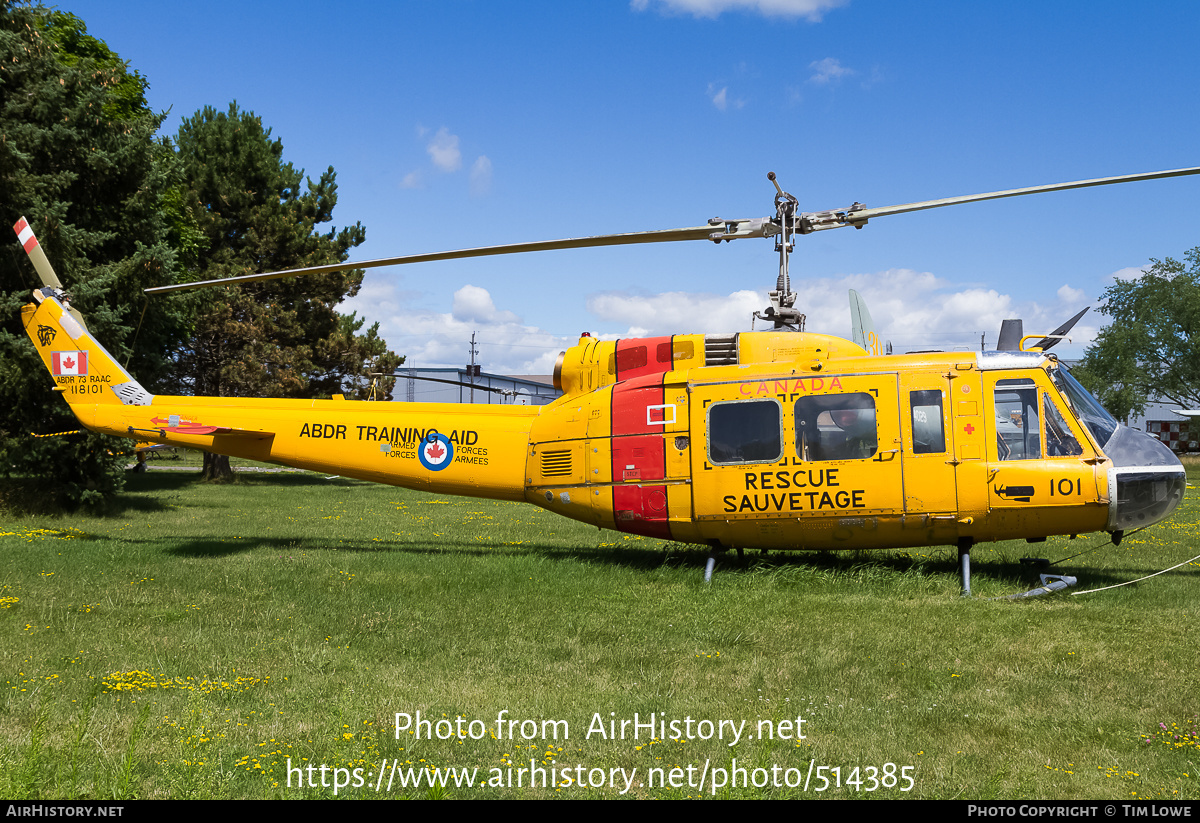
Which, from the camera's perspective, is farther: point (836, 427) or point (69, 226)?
point (69, 226)

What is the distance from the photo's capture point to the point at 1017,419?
30.8 ft

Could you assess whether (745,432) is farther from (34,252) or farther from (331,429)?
(34,252)

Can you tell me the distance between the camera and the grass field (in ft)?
15.2

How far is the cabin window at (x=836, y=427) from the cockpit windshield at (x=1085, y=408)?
214 centimetres

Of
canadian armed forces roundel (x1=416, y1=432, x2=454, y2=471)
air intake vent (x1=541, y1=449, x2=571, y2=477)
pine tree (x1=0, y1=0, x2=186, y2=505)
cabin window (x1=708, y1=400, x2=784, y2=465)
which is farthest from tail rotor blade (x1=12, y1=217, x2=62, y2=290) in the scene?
cabin window (x1=708, y1=400, x2=784, y2=465)

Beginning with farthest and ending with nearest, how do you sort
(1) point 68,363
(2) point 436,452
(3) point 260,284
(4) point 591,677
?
(3) point 260,284 < (1) point 68,363 < (2) point 436,452 < (4) point 591,677

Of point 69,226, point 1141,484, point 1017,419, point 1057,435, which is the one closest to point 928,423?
point 1017,419

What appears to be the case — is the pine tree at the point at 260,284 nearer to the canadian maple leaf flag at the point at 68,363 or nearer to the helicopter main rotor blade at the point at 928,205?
the canadian maple leaf flag at the point at 68,363

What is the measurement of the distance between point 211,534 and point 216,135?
77.4ft

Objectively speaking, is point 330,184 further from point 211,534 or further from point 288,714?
point 288,714

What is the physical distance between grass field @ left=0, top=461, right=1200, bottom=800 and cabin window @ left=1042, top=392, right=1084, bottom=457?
5.42 feet

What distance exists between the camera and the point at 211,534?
15844 millimetres

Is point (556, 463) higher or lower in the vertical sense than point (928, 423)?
lower

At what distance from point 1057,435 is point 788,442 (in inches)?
117
